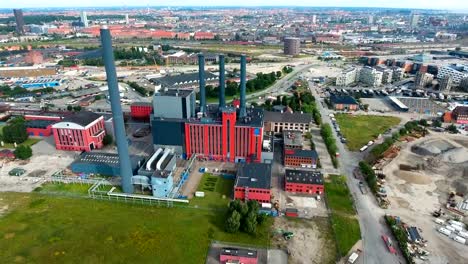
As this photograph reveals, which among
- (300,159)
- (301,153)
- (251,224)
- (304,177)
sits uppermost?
(301,153)

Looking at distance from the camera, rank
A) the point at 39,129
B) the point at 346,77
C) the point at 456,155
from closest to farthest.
A: the point at 456,155 → the point at 39,129 → the point at 346,77

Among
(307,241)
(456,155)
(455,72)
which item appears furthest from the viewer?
(455,72)

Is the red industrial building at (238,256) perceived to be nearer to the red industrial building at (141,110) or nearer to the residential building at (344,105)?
the red industrial building at (141,110)

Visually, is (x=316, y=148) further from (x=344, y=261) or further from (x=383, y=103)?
(x=383, y=103)

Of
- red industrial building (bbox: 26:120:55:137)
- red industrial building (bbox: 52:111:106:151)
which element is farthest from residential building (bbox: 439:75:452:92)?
red industrial building (bbox: 26:120:55:137)

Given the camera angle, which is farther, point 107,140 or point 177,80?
point 177,80

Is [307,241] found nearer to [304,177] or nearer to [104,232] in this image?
[304,177]

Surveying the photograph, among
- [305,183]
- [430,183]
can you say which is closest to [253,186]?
[305,183]

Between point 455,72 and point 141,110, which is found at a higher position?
point 455,72

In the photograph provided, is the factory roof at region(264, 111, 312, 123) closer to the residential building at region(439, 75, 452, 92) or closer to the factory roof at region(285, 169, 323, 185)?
the factory roof at region(285, 169, 323, 185)
